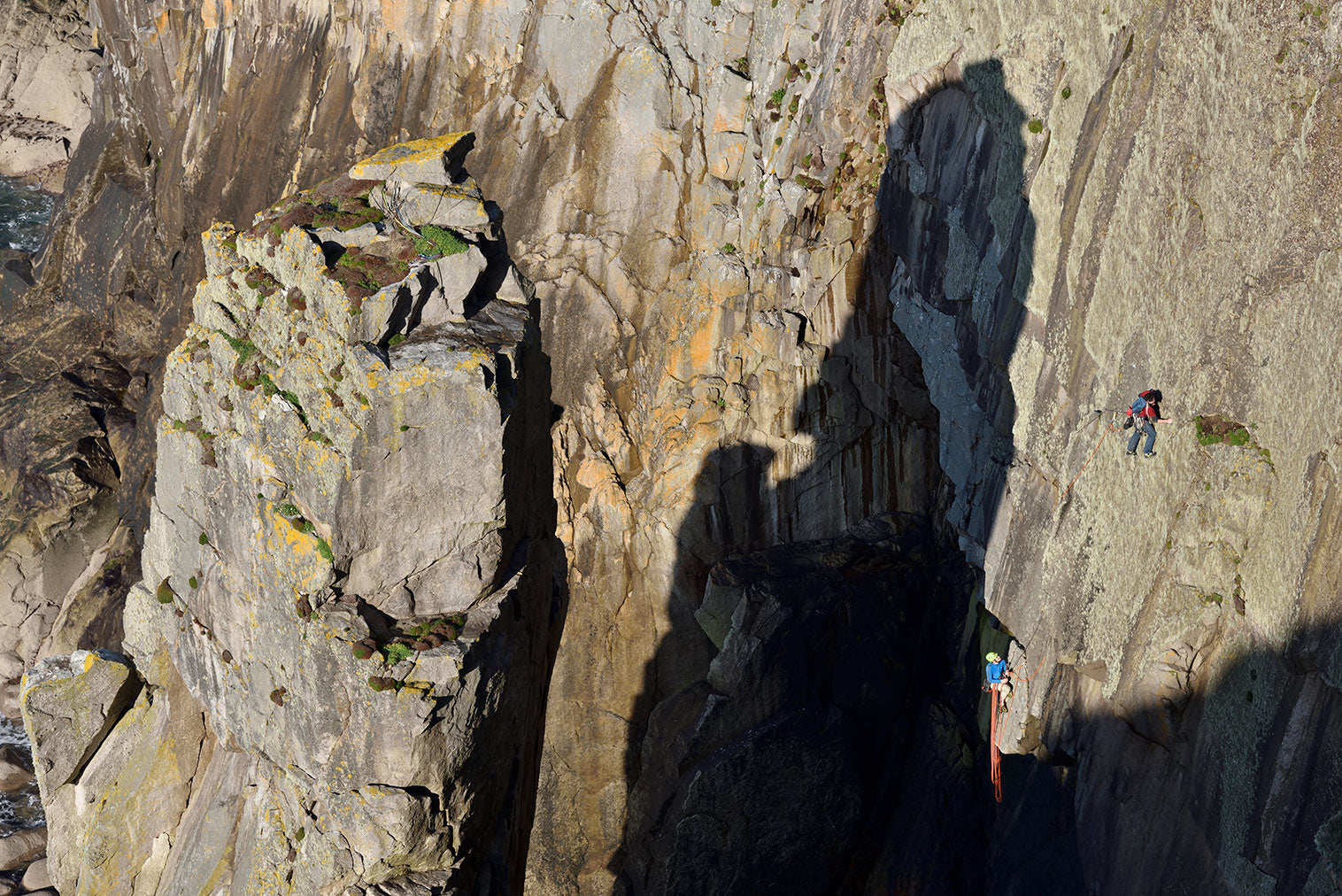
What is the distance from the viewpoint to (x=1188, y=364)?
16828 mm

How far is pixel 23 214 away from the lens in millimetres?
59062

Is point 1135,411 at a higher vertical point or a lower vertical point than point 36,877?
higher

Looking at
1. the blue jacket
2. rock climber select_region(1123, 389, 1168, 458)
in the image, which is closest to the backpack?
rock climber select_region(1123, 389, 1168, 458)

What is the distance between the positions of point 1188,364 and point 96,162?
53.5 metres

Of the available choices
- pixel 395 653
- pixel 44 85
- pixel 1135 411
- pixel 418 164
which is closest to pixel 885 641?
pixel 1135 411

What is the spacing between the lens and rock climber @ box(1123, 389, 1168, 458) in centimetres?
1741

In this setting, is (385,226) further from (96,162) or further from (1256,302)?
(96,162)

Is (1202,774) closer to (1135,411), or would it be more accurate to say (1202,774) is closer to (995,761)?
(1135,411)

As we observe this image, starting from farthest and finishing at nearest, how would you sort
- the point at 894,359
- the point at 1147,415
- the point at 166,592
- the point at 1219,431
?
1. the point at 894,359
2. the point at 166,592
3. the point at 1147,415
4. the point at 1219,431

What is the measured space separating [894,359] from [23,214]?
52164mm

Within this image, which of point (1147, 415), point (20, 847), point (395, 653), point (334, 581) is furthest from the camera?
point (20, 847)

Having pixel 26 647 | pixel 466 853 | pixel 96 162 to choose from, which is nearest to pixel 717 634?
pixel 466 853

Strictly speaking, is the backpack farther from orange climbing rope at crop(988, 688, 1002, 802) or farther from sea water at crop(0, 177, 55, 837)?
sea water at crop(0, 177, 55, 837)

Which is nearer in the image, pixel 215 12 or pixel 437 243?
pixel 437 243
